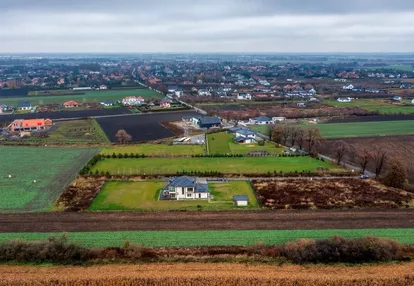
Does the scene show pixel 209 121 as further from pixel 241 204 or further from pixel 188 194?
pixel 241 204

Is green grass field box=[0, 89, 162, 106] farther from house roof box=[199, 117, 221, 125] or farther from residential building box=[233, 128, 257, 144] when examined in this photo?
residential building box=[233, 128, 257, 144]

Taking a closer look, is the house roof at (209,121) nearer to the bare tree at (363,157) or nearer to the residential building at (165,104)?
the residential building at (165,104)

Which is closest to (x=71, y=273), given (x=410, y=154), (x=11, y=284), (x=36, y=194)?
(x=11, y=284)

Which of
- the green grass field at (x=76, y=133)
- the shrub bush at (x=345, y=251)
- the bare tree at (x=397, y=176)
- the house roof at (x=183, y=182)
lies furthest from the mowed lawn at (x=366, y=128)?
the shrub bush at (x=345, y=251)

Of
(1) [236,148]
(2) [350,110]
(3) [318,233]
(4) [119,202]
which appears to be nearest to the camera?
(3) [318,233]

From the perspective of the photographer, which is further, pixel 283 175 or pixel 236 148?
pixel 236 148

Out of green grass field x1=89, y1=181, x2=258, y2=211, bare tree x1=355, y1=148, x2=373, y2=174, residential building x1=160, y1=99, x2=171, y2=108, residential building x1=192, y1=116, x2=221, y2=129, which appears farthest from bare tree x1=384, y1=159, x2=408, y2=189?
residential building x1=160, y1=99, x2=171, y2=108

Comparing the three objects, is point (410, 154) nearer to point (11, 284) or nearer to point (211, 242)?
point (211, 242)

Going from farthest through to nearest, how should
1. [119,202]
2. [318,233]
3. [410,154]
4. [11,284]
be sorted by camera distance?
[410,154] < [119,202] < [318,233] < [11,284]
